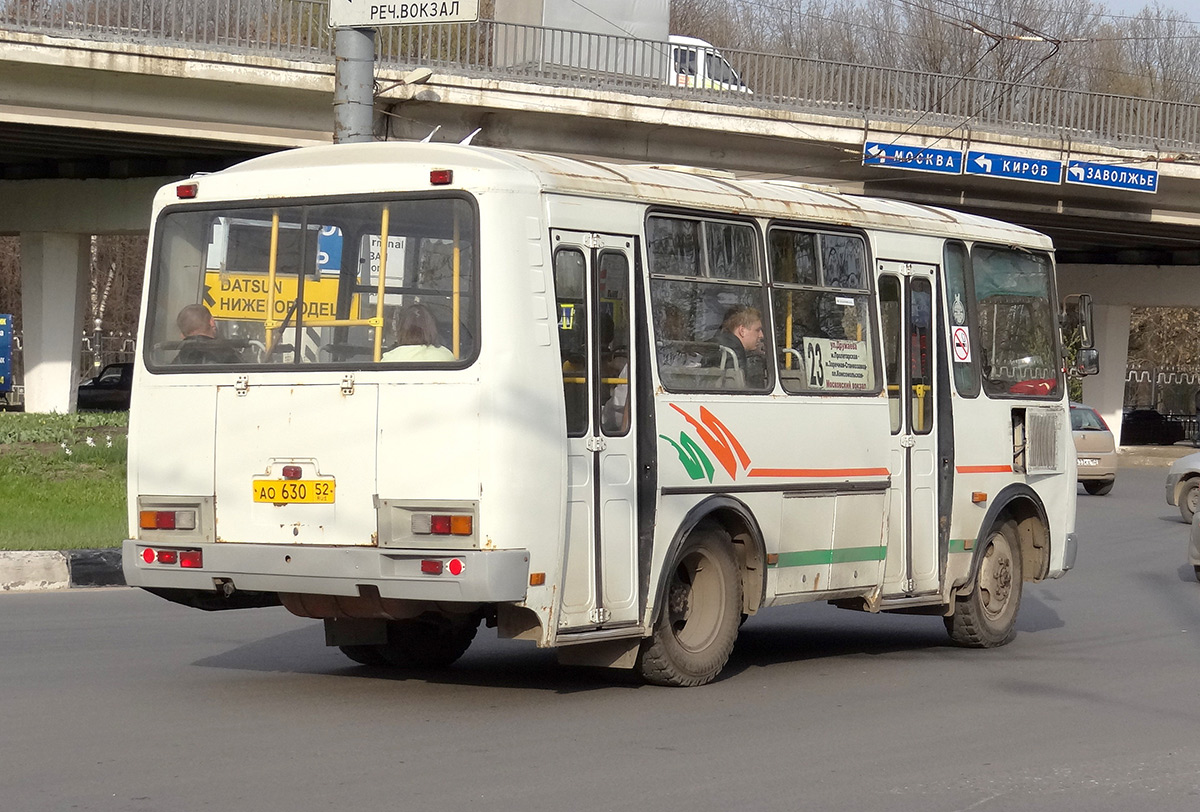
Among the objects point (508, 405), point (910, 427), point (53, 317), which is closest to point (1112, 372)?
Answer: point (53, 317)

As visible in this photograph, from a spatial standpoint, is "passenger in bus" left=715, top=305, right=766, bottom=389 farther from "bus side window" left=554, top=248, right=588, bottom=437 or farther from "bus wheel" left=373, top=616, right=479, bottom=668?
"bus wheel" left=373, top=616, right=479, bottom=668

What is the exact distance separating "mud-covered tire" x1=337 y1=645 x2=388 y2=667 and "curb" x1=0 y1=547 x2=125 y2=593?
4618 mm

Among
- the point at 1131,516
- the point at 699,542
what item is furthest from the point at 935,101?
the point at 699,542

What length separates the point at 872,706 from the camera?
8516 millimetres

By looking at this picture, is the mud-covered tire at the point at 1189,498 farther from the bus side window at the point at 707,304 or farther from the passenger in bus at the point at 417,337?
the passenger in bus at the point at 417,337

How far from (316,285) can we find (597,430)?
5.10 ft

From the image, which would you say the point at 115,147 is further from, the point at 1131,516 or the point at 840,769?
the point at 840,769

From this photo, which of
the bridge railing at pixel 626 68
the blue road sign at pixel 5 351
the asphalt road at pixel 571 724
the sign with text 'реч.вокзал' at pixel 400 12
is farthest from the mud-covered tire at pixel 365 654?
the blue road sign at pixel 5 351

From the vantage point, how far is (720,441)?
8820 mm

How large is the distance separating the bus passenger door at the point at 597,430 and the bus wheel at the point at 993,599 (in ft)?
11.6

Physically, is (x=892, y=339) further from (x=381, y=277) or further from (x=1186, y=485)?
(x=1186, y=485)

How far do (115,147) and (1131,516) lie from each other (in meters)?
19.3

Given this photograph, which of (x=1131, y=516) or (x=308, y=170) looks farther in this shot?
(x=1131, y=516)

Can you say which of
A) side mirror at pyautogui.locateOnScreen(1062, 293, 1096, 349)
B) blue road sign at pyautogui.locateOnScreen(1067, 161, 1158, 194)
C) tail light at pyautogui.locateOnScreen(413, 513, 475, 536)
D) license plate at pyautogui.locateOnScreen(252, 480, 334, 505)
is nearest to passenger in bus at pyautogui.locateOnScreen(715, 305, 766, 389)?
tail light at pyautogui.locateOnScreen(413, 513, 475, 536)
